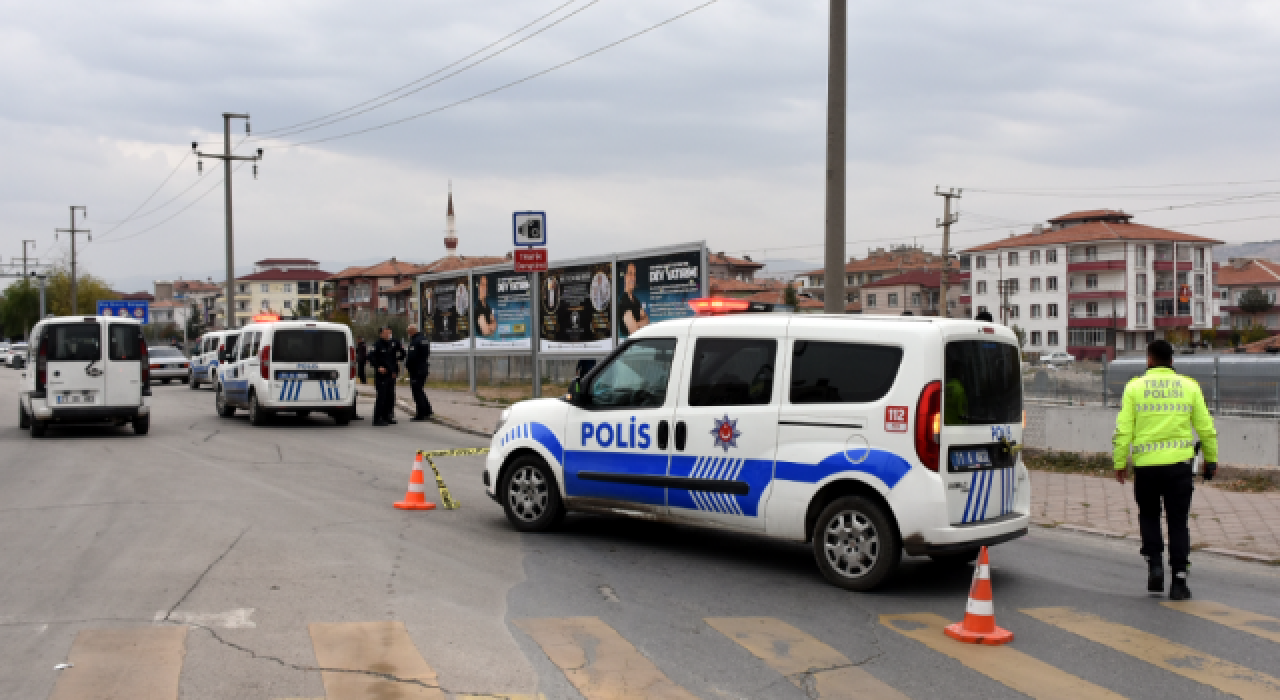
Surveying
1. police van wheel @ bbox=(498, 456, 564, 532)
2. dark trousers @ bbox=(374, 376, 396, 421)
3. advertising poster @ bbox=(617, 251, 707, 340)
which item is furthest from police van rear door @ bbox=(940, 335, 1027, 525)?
dark trousers @ bbox=(374, 376, 396, 421)

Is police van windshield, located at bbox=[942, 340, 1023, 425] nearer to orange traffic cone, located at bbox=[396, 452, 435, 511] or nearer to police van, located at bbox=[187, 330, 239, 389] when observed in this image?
orange traffic cone, located at bbox=[396, 452, 435, 511]

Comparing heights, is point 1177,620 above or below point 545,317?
below

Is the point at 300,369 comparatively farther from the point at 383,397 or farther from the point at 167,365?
the point at 167,365

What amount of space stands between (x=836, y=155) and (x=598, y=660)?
9009 mm

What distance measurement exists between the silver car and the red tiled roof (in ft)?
264

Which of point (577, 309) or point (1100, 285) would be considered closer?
point (577, 309)

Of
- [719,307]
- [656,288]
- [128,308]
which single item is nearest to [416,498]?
[719,307]

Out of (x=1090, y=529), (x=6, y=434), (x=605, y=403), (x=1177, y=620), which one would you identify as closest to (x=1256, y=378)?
(x=1090, y=529)

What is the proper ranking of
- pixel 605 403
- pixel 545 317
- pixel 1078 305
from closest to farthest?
1. pixel 605 403
2. pixel 545 317
3. pixel 1078 305

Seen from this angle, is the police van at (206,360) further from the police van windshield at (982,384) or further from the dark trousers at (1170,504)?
the dark trousers at (1170,504)

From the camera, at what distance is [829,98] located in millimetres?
13250

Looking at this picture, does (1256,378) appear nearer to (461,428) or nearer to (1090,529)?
(1090,529)

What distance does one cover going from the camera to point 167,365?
1531 inches

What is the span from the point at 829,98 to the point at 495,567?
316 inches
